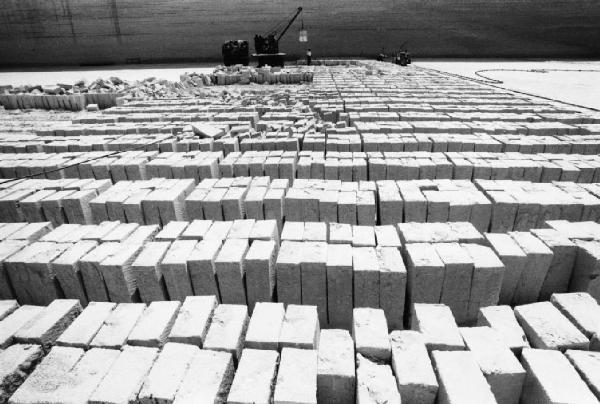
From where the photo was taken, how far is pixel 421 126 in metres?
5.86

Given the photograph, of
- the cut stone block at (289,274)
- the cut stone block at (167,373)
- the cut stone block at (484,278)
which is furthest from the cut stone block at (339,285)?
the cut stone block at (167,373)

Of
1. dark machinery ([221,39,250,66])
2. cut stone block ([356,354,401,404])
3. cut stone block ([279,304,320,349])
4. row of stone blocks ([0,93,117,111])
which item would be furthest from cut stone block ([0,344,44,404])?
dark machinery ([221,39,250,66])

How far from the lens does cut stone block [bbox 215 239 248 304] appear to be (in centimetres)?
A: 274

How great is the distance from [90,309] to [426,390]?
6.99ft

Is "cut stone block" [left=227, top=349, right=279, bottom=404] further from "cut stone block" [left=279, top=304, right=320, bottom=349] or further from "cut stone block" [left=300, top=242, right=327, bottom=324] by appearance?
"cut stone block" [left=300, top=242, right=327, bottom=324]

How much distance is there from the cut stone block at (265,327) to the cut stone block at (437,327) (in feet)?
2.80

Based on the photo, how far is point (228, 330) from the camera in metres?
2.24

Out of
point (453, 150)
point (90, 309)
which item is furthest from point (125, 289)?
point (453, 150)

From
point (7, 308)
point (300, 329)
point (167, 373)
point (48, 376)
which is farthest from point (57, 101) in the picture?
point (300, 329)

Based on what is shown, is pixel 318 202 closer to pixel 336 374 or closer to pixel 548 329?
pixel 336 374

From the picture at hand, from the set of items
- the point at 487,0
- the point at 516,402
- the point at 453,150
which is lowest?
the point at 516,402

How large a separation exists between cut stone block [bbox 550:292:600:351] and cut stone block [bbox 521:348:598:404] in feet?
1.02

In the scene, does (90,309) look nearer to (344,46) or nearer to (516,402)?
(516,402)

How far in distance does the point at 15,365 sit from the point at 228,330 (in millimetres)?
1189
